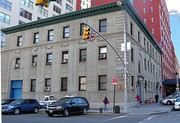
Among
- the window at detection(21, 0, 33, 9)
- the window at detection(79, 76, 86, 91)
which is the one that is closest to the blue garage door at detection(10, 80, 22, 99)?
the window at detection(79, 76, 86, 91)

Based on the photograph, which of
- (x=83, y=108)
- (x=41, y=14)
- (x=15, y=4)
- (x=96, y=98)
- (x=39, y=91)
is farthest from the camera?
(x=41, y=14)

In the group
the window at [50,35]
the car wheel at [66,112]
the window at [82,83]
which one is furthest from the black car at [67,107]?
the window at [50,35]

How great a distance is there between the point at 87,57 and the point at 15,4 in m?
29.8

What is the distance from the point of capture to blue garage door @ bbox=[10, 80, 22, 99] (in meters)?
36.0

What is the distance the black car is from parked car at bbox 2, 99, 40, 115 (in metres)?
4.20

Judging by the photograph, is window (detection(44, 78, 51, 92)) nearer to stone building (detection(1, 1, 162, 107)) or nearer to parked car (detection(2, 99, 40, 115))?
stone building (detection(1, 1, 162, 107))

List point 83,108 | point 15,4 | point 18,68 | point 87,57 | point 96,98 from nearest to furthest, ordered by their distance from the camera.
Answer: point 83,108 → point 96,98 → point 87,57 → point 18,68 → point 15,4

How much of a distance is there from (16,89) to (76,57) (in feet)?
40.8

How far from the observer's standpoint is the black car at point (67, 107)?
61.9 ft

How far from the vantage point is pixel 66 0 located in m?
70.1

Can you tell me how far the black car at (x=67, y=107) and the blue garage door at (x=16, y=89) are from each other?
706 inches

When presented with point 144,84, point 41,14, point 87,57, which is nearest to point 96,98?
point 87,57

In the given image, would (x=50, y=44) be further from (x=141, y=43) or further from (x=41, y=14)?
(x=41, y=14)

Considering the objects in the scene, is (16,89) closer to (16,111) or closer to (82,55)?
(82,55)
